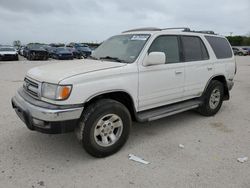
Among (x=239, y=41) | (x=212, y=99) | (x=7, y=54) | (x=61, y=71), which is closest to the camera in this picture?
(x=61, y=71)

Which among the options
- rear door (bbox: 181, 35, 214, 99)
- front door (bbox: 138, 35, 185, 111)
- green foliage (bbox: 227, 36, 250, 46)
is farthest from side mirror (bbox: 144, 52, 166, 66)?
green foliage (bbox: 227, 36, 250, 46)

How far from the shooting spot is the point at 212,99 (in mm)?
5383

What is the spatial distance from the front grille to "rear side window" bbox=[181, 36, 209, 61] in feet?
8.99

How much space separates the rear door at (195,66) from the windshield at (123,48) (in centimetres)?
101

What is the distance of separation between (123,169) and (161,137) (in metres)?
1.26

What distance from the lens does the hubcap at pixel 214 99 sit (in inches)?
210

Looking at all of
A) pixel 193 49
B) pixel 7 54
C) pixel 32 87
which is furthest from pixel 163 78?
pixel 7 54

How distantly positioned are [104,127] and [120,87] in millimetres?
634

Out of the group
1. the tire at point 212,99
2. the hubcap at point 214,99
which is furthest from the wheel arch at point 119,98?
the hubcap at point 214,99

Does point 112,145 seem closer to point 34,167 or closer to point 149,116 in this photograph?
point 149,116

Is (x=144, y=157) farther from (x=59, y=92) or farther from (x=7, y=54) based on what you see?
(x=7, y=54)

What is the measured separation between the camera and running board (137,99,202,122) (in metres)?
3.90

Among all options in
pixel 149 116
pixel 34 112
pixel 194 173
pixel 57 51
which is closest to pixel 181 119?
pixel 149 116

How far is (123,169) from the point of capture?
320 centimetres
